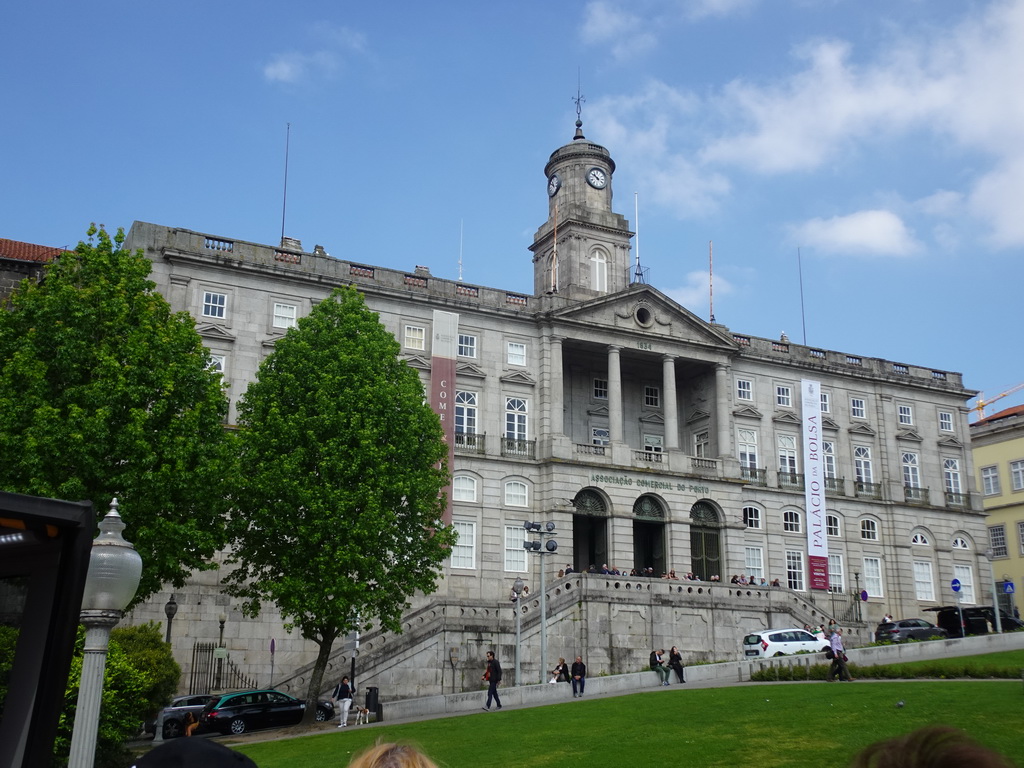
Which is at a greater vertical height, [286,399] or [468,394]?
[468,394]

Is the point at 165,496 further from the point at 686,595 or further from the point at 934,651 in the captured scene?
the point at 934,651

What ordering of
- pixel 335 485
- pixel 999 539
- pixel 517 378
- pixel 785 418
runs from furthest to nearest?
pixel 999 539
pixel 785 418
pixel 517 378
pixel 335 485

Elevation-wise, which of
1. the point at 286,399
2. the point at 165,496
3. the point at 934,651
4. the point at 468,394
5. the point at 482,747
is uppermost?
the point at 468,394

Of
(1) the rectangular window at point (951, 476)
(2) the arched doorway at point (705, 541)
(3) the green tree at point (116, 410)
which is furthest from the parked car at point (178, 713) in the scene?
(1) the rectangular window at point (951, 476)

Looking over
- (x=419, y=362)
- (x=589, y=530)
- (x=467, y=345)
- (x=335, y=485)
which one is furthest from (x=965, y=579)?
(x=335, y=485)

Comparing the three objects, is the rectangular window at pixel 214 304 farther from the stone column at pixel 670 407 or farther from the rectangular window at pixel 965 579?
the rectangular window at pixel 965 579

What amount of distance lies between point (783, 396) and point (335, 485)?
34.2 metres

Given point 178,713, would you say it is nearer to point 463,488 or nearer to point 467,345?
point 463,488

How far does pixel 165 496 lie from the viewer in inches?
1217

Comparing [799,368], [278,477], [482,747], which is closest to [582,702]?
[482,747]

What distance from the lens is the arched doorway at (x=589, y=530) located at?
54.8 meters

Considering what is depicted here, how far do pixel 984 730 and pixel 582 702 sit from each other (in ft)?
44.3

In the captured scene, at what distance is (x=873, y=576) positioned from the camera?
204 ft

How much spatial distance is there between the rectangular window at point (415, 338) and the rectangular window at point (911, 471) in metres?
31.3
